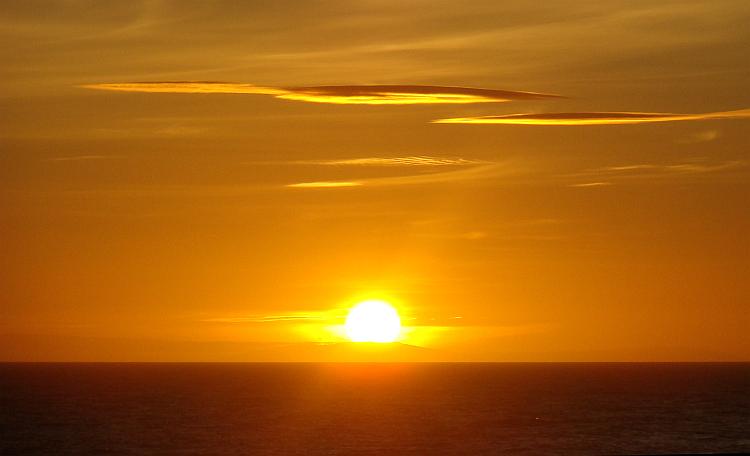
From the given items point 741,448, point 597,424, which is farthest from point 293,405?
point 741,448

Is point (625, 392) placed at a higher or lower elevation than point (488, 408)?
higher

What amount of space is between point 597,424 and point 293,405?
44.2 m

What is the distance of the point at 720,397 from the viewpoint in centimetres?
14212

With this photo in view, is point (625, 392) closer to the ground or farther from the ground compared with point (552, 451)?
farther from the ground

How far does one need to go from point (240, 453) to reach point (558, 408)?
206 feet

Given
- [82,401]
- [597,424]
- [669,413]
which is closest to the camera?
[597,424]

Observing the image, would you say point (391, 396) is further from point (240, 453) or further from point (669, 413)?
point (240, 453)

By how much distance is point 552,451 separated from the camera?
7869cm

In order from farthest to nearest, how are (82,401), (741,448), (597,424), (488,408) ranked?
(82,401), (488,408), (597,424), (741,448)

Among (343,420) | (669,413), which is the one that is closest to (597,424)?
(669,413)

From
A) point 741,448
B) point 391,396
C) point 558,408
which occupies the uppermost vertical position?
point 391,396

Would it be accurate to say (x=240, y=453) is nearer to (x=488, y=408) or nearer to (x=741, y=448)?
(x=741, y=448)

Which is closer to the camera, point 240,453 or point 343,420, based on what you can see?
point 240,453

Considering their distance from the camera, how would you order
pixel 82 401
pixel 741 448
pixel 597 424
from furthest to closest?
pixel 82 401, pixel 597 424, pixel 741 448
